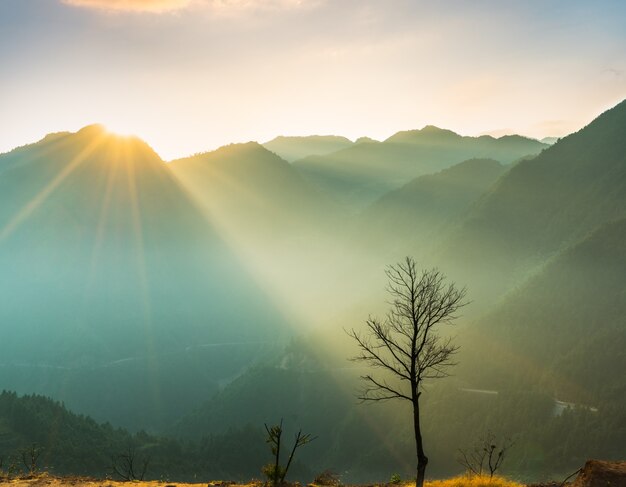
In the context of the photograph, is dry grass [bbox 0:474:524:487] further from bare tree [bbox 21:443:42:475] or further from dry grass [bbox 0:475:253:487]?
bare tree [bbox 21:443:42:475]

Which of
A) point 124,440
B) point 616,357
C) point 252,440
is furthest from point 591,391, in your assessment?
point 124,440

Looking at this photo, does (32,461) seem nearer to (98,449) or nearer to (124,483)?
(124,483)

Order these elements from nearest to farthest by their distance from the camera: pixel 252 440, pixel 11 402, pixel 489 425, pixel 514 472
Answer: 1. pixel 514 472
2. pixel 11 402
3. pixel 489 425
4. pixel 252 440

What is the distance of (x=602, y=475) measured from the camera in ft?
70.3

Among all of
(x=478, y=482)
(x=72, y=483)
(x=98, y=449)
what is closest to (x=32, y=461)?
(x=72, y=483)

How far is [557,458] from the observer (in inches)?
6166

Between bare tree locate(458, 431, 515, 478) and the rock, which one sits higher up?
the rock

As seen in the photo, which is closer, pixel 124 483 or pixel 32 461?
pixel 124 483

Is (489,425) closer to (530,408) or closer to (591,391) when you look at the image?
(530,408)

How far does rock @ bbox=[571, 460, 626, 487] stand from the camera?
21.0 m

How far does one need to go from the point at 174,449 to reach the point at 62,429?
35.7 m

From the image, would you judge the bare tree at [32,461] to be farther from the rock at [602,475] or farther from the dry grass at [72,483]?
the rock at [602,475]

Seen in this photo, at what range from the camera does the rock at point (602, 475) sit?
825 inches

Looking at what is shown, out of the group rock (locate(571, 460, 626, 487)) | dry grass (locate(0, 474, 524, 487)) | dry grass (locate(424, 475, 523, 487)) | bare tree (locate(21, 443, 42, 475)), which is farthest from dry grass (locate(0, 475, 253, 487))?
rock (locate(571, 460, 626, 487))
